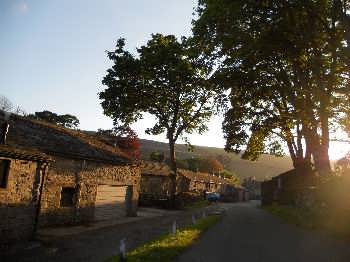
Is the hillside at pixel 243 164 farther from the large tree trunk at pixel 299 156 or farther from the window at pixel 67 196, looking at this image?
the window at pixel 67 196

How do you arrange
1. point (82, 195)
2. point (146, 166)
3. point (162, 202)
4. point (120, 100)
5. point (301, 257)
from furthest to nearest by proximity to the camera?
point (146, 166), point (162, 202), point (120, 100), point (82, 195), point (301, 257)

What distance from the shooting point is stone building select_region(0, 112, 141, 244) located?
14.3 meters

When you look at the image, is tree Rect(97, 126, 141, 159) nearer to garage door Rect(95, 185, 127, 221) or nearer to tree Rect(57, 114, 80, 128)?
tree Rect(57, 114, 80, 128)

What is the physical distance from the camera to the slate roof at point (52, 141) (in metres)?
17.3

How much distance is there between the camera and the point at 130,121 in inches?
1480

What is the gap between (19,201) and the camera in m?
14.0

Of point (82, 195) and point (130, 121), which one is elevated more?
point (130, 121)

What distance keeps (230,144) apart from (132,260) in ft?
76.1

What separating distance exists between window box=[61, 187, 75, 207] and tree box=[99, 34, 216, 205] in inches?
647

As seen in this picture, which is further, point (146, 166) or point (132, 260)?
point (146, 166)

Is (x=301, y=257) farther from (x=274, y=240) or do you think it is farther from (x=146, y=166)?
(x=146, y=166)

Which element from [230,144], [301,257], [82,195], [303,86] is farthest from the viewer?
[230,144]

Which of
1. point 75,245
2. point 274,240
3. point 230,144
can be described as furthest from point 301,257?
point 230,144

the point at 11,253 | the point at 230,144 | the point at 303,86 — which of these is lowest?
the point at 11,253
